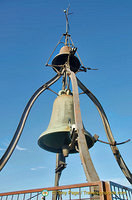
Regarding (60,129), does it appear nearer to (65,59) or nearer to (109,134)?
(109,134)

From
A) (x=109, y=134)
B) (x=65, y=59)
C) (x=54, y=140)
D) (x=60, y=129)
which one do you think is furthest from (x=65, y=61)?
(x=60, y=129)

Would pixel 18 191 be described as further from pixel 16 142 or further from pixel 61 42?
pixel 61 42

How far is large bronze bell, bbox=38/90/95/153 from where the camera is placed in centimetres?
740

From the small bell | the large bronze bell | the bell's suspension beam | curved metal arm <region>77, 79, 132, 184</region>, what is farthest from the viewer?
the small bell

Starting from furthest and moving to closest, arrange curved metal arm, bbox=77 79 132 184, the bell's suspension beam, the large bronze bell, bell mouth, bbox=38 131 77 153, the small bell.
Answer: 1. the small bell
2. curved metal arm, bbox=77 79 132 184
3. bell mouth, bbox=38 131 77 153
4. the large bronze bell
5. the bell's suspension beam

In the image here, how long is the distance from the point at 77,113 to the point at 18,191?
3.09 metres

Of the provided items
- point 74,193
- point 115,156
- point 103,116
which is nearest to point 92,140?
point 115,156

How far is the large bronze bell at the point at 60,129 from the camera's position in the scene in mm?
7398

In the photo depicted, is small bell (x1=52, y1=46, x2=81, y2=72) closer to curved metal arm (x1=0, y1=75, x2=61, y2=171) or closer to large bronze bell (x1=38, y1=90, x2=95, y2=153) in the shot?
curved metal arm (x1=0, y1=75, x2=61, y2=171)

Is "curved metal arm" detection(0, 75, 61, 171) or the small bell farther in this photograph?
the small bell

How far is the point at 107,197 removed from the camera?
3.93m

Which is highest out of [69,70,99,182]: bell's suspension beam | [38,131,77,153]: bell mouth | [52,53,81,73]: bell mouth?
[52,53,81,73]: bell mouth

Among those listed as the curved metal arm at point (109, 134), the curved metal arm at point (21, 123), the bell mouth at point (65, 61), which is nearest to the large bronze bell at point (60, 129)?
the curved metal arm at point (21, 123)

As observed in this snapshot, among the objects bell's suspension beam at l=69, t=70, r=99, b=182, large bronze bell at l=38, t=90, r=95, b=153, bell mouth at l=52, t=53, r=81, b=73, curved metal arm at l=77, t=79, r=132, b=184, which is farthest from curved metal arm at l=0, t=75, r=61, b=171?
bell's suspension beam at l=69, t=70, r=99, b=182
